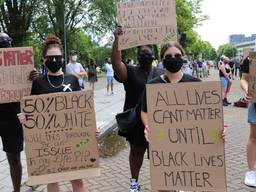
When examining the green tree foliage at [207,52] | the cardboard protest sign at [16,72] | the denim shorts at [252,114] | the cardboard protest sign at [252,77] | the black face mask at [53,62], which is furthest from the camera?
the green tree foliage at [207,52]

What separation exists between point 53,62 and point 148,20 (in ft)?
4.98

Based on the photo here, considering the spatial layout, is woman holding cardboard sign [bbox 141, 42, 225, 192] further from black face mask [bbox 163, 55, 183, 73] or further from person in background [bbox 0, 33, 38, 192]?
person in background [bbox 0, 33, 38, 192]

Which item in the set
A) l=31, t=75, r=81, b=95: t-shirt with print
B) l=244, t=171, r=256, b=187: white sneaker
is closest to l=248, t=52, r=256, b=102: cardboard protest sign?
l=244, t=171, r=256, b=187: white sneaker

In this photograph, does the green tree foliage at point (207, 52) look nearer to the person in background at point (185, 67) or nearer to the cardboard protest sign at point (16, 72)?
the person in background at point (185, 67)

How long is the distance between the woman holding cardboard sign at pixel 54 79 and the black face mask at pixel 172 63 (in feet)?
2.98

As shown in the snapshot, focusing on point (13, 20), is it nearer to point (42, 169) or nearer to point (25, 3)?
point (25, 3)

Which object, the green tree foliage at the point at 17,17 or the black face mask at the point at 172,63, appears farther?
the green tree foliage at the point at 17,17

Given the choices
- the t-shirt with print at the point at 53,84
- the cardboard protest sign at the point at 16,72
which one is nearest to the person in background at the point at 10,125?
the cardboard protest sign at the point at 16,72

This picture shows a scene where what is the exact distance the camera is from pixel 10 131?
4762 mm

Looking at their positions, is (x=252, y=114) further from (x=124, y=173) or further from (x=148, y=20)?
(x=124, y=173)

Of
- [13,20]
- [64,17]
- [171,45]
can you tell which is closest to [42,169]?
[171,45]

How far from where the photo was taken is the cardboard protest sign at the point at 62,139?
13.3 feet

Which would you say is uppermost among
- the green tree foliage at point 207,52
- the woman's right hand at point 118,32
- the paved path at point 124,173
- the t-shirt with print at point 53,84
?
the green tree foliage at point 207,52

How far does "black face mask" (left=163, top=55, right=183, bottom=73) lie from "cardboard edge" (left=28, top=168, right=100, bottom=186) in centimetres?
111
